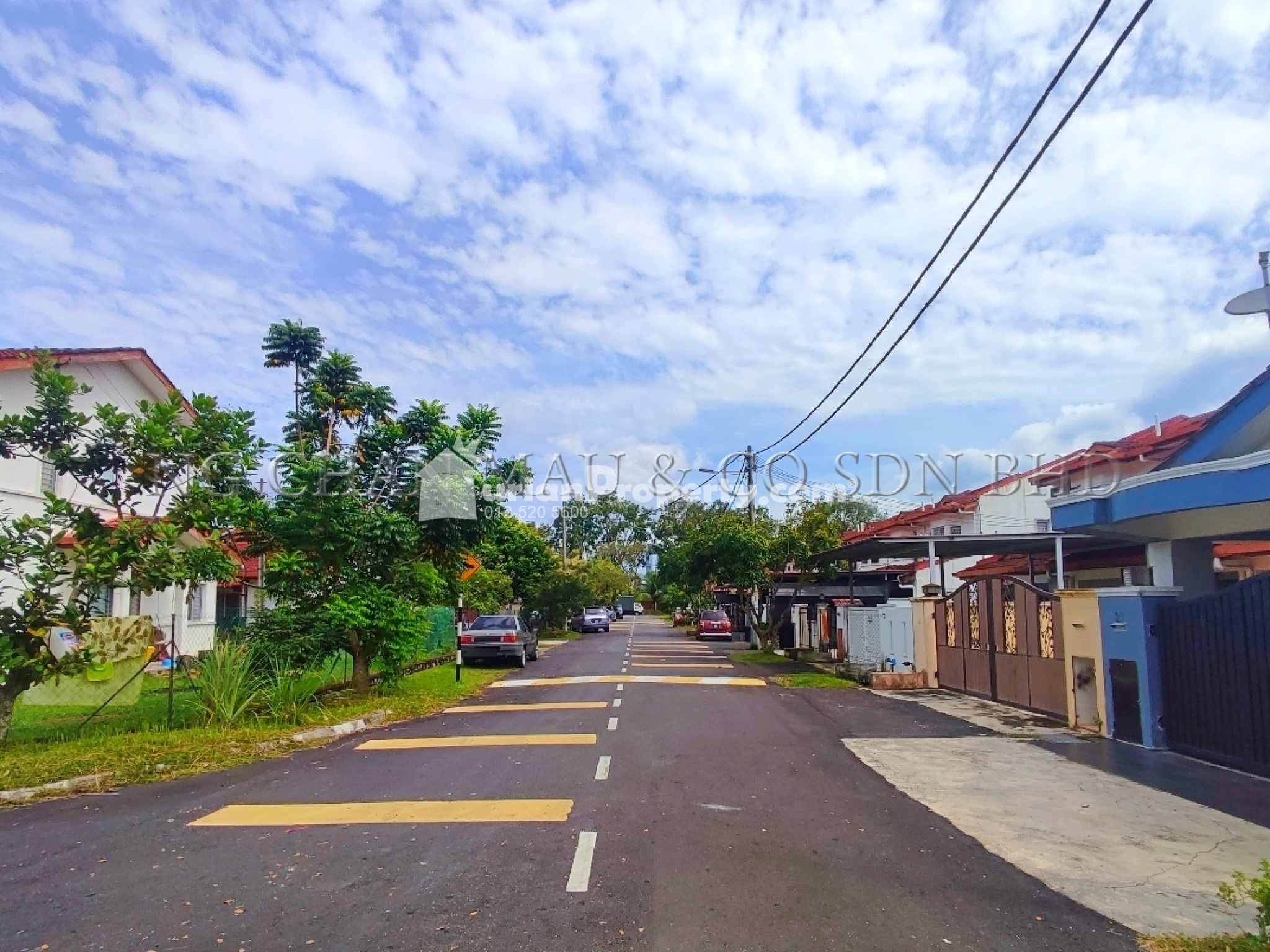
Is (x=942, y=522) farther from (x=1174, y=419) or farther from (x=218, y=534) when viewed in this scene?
(x=218, y=534)

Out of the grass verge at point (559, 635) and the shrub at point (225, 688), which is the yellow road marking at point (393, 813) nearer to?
the shrub at point (225, 688)

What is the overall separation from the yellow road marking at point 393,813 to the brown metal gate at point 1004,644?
853 centimetres

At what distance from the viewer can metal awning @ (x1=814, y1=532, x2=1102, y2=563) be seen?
60.7ft

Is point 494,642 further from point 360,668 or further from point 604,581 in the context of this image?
point 604,581

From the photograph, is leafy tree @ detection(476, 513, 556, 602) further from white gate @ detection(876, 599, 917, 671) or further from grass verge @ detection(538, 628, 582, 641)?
white gate @ detection(876, 599, 917, 671)

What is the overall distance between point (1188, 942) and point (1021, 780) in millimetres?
4240

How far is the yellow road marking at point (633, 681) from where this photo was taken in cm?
1891

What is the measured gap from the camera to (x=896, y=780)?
8.91 m

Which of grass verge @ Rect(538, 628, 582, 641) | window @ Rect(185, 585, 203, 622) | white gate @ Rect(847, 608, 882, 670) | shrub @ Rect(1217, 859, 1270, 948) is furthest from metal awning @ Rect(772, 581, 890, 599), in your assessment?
shrub @ Rect(1217, 859, 1270, 948)

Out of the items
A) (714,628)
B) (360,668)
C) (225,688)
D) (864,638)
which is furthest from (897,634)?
(714,628)

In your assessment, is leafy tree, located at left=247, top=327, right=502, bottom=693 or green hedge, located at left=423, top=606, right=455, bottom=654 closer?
leafy tree, located at left=247, top=327, right=502, bottom=693

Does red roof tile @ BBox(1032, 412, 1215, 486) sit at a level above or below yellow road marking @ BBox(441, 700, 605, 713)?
above

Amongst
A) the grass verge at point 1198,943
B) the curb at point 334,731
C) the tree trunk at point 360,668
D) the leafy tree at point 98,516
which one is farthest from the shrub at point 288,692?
the grass verge at point 1198,943

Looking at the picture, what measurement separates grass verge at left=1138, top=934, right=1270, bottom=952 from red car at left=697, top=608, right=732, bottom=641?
124ft
